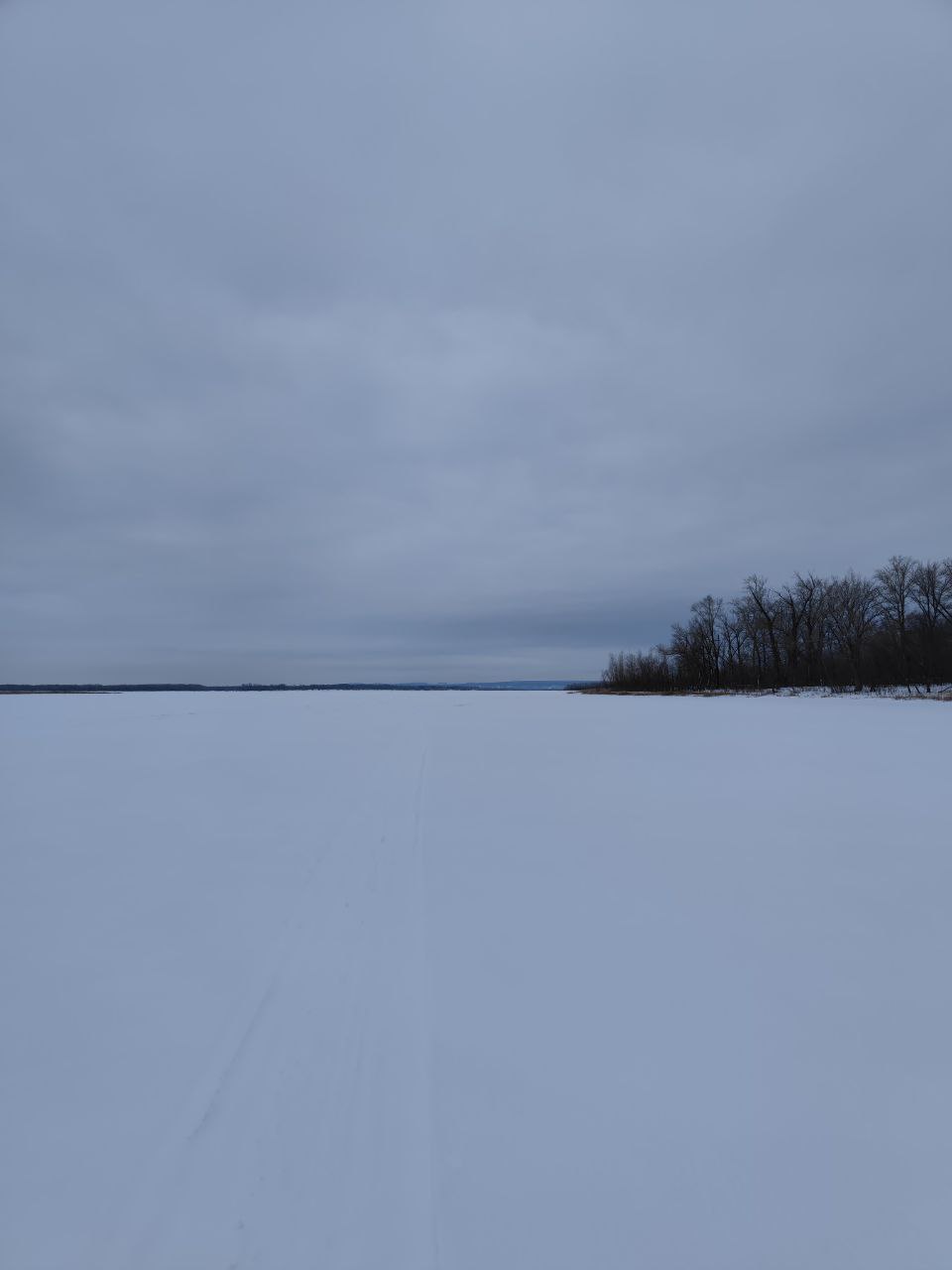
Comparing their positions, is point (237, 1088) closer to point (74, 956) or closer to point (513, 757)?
point (74, 956)

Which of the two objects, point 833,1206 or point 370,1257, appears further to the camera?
point 833,1206

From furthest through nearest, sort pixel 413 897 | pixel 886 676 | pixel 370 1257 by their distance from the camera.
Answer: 1. pixel 886 676
2. pixel 413 897
3. pixel 370 1257

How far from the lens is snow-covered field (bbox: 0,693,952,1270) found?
163cm

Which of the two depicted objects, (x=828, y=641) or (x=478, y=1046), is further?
(x=828, y=641)

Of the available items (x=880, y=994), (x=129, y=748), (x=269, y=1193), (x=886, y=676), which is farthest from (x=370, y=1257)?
(x=886, y=676)

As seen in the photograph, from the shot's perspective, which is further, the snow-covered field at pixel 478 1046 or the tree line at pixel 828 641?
the tree line at pixel 828 641

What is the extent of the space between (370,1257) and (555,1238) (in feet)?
1.69

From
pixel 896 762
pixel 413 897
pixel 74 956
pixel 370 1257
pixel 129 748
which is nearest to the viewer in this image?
pixel 370 1257

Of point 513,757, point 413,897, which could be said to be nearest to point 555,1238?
point 413,897

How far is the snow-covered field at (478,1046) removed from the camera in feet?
5.33

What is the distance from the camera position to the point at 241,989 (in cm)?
271

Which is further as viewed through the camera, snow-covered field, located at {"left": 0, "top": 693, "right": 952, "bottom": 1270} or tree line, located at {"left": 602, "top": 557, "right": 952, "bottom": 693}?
tree line, located at {"left": 602, "top": 557, "right": 952, "bottom": 693}

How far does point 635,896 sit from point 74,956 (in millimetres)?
3345

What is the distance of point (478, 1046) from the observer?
2363mm
